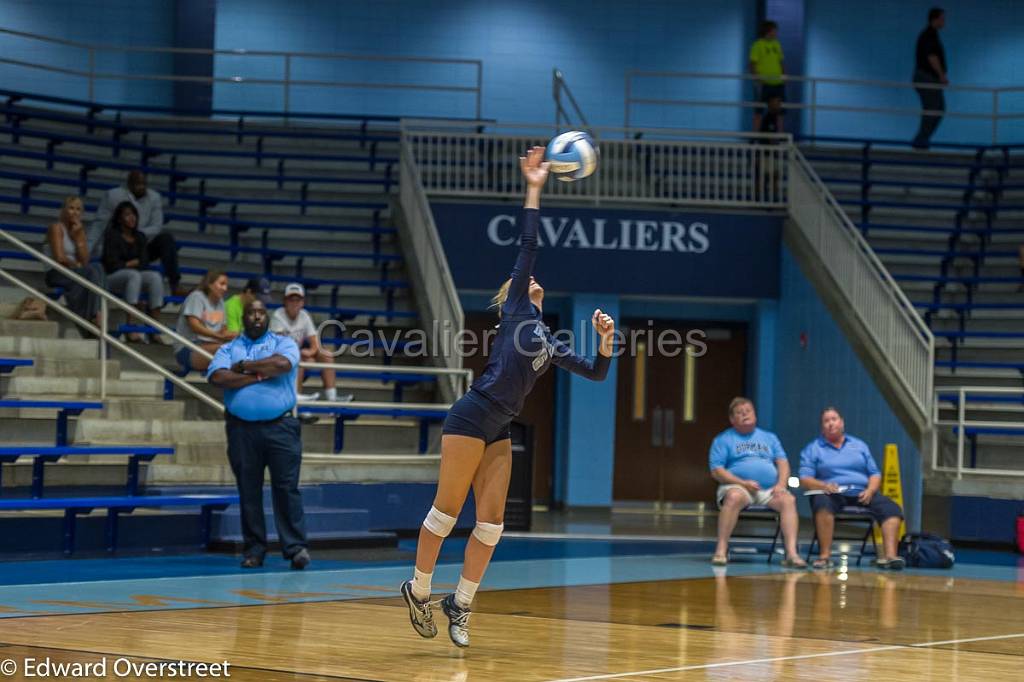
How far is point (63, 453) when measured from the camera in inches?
417

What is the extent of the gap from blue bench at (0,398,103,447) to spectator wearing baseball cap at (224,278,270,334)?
6.26 feet

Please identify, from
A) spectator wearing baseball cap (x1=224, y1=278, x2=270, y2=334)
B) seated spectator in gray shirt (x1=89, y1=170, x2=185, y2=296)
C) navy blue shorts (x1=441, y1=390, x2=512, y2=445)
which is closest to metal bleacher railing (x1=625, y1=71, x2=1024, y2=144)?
seated spectator in gray shirt (x1=89, y1=170, x2=185, y2=296)

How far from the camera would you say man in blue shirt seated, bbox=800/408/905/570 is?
1202cm

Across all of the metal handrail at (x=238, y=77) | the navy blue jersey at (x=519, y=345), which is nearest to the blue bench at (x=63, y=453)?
the navy blue jersey at (x=519, y=345)

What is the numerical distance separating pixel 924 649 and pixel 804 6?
16.8m

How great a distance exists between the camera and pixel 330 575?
10141 mm

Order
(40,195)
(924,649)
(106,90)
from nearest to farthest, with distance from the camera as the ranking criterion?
(924,649), (40,195), (106,90)

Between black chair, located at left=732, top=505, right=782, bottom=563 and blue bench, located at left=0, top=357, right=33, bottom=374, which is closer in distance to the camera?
blue bench, located at left=0, top=357, right=33, bottom=374

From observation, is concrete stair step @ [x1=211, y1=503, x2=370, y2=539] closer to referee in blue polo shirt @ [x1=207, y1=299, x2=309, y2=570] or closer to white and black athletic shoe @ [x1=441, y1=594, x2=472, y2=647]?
referee in blue polo shirt @ [x1=207, y1=299, x2=309, y2=570]

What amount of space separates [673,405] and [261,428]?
10.7 m

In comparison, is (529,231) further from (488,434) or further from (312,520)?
(312,520)

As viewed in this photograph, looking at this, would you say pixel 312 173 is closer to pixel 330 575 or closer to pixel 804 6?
pixel 804 6

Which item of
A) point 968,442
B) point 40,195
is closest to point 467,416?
point 968,442

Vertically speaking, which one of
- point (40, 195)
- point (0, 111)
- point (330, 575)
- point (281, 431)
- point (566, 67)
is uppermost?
point (566, 67)
